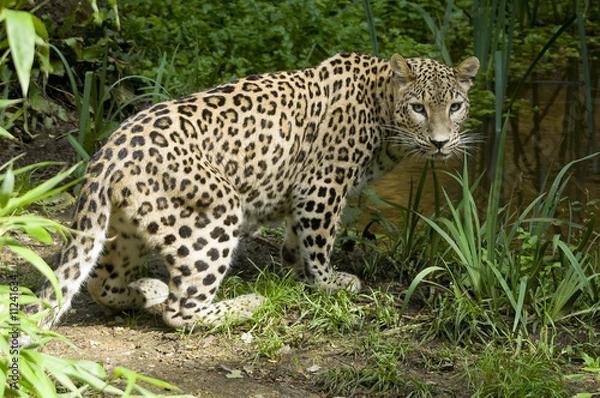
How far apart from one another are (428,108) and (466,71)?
0.39 m

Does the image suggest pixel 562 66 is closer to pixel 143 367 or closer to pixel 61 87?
pixel 61 87

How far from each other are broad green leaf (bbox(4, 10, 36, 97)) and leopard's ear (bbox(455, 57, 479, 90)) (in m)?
4.43

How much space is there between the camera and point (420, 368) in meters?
5.48

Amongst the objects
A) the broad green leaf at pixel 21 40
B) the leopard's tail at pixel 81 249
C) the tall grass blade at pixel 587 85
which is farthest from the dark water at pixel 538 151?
the broad green leaf at pixel 21 40

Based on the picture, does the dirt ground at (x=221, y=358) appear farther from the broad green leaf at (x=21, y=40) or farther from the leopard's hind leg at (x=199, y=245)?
the broad green leaf at (x=21, y=40)

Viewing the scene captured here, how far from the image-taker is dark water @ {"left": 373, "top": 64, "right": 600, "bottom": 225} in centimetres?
848

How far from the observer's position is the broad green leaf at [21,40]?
2.27 metres

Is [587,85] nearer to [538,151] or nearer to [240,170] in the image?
[538,151]

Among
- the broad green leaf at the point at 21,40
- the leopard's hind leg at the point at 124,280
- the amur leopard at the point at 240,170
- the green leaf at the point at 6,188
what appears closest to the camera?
the broad green leaf at the point at 21,40

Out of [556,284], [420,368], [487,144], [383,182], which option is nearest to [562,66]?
[487,144]

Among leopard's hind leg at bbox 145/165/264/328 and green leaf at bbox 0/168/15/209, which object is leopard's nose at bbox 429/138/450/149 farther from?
green leaf at bbox 0/168/15/209

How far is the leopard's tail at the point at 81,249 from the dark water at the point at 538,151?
325 centimetres

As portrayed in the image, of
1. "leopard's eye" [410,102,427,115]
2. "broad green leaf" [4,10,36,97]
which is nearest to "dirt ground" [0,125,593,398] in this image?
"leopard's eye" [410,102,427,115]

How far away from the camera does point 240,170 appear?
5984 millimetres
